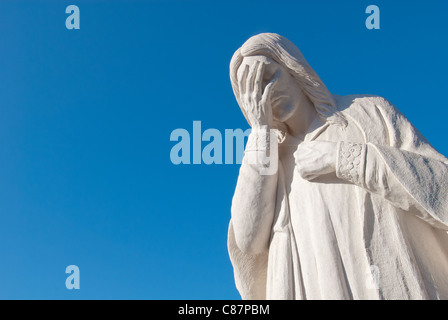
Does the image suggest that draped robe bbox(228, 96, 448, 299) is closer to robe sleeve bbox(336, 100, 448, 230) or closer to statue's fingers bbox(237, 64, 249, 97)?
robe sleeve bbox(336, 100, 448, 230)

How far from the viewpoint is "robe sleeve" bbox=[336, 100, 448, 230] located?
4.68m

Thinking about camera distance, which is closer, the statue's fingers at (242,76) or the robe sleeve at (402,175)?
the robe sleeve at (402,175)

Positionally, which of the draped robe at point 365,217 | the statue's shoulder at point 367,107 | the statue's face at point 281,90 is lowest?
the draped robe at point 365,217

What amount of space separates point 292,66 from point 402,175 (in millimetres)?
1402

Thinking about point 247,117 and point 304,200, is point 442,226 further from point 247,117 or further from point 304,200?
point 247,117

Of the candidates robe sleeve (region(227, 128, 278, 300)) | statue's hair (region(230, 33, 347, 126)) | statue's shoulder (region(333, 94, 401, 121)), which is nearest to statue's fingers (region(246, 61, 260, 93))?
statue's hair (region(230, 33, 347, 126))

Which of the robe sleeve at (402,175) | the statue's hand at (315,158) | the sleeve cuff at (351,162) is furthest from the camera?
the statue's hand at (315,158)

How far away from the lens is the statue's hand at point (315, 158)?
196 inches

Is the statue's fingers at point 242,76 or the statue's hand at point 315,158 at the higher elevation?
the statue's fingers at point 242,76

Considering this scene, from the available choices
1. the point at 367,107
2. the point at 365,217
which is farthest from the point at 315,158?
the point at 367,107

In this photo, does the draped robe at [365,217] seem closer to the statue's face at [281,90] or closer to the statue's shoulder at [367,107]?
the statue's shoulder at [367,107]

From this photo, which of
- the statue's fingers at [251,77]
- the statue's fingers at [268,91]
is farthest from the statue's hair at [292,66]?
the statue's fingers at [268,91]

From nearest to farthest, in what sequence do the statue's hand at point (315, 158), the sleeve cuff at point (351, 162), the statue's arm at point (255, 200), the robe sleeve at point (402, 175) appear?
the robe sleeve at point (402, 175)
the sleeve cuff at point (351, 162)
the statue's hand at point (315, 158)
the statue's arm at point (255, 200)
